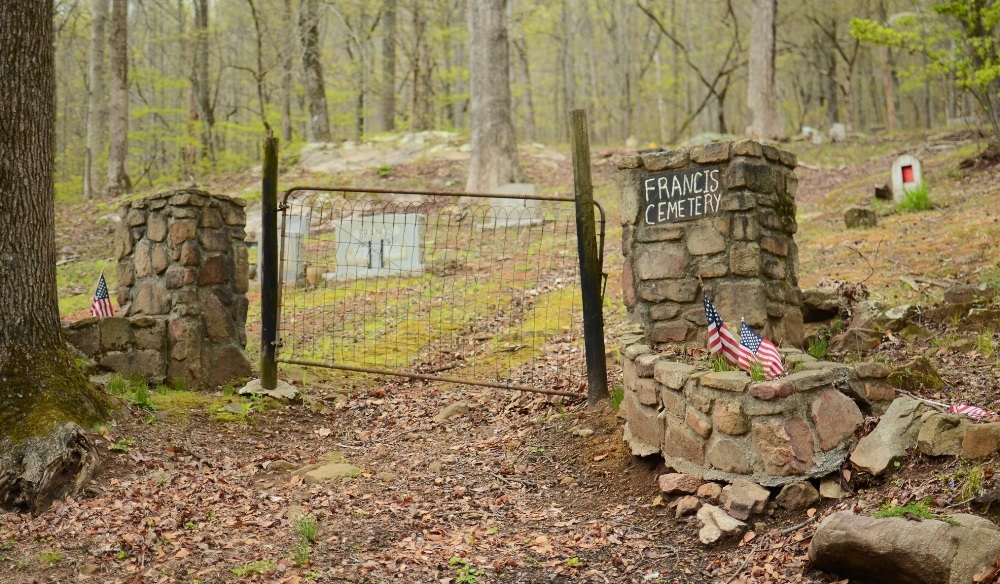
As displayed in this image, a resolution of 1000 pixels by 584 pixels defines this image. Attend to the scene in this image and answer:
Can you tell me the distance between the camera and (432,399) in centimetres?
725

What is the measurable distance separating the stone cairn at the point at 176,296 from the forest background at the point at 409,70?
34.1 feet

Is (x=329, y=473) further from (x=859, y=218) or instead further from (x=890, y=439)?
(x=859, y=218)

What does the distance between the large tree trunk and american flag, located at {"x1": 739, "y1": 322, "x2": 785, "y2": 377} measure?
12.7ft

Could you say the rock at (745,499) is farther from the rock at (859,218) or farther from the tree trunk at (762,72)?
the tree trunk at (762,72)

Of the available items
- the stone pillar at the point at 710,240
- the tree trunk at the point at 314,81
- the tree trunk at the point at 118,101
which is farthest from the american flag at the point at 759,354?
the tree trunk at the point at 314,81

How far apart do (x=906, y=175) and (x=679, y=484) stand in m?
10.6

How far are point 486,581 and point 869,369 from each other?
2478 mm

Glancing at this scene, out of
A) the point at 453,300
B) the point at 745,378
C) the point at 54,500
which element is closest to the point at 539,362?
the point at 453,300

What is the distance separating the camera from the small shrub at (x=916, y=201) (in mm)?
11977

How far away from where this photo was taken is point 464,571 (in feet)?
12.9

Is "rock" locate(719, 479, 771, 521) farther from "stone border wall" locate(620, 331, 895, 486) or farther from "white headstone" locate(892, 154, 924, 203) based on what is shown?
"white headstone" locate(892, 154, 924, 203)

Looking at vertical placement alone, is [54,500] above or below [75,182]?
below

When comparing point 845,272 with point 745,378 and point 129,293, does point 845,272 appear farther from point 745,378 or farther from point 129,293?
point 129,293

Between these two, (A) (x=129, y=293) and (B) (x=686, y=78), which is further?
(B) (x=686, y=78)
